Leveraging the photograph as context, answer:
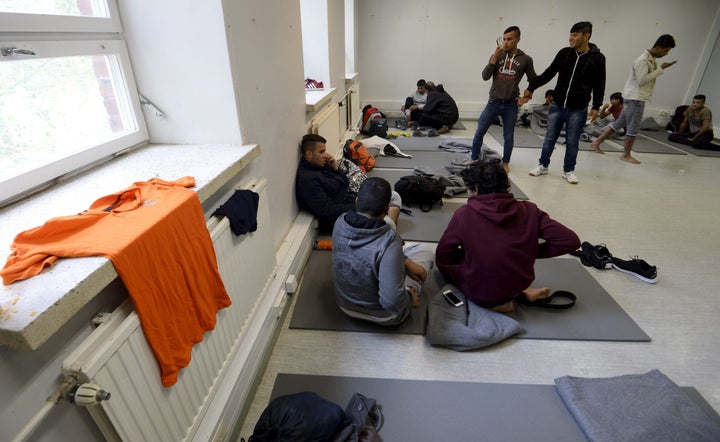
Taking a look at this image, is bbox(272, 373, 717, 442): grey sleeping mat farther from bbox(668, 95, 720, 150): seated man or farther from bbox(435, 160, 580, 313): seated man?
bbox(668, 95, 720, 150): seated man

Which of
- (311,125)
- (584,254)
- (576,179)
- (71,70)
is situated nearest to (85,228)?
(71,70)

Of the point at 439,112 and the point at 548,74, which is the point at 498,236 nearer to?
the point at 548,74

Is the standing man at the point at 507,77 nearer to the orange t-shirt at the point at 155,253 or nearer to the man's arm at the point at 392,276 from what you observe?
the man's arm at the point at 392,276

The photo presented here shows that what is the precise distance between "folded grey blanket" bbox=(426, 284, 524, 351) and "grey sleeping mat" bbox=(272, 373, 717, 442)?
211mm

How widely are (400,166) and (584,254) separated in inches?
85.5

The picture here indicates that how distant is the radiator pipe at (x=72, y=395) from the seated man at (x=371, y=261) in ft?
3.54

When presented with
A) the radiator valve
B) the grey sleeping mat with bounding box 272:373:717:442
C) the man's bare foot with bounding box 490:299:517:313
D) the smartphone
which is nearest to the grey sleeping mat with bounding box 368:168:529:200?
the smartphone

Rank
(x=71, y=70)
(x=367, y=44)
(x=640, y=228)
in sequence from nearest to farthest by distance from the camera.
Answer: (x=71, y=70) → (x=640, y=228) → (x=367, y=44)

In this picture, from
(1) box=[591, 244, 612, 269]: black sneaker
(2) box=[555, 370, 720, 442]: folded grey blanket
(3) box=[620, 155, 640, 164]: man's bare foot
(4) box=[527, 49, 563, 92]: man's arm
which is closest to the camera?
(2) box=[555, 370, 720, 442]: folded grey blanket

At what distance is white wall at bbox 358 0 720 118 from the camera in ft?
19.7

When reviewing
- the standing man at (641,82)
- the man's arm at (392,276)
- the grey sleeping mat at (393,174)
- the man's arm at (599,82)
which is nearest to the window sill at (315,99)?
the grey sleeping mat at (393,174)

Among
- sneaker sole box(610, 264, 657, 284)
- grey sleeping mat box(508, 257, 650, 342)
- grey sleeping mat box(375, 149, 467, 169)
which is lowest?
grey sleeping mat box(508, 257, 650, 342)

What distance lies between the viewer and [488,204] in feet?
5.65

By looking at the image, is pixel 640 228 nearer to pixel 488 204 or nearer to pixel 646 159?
pixel 488 204
